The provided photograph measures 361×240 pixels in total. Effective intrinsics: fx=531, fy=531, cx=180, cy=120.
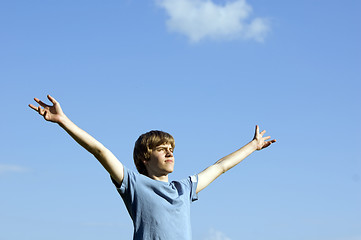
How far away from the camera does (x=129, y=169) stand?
6152 millimetres

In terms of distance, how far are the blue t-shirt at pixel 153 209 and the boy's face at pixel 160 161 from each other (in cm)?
22

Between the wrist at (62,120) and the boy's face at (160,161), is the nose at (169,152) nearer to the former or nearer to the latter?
the boy's face at (160,161)

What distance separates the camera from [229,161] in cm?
741

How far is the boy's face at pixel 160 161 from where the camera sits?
6574mm

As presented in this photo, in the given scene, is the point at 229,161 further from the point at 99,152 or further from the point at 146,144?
the point at 99,152

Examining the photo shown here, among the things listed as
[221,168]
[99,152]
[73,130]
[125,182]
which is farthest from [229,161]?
[73,130]

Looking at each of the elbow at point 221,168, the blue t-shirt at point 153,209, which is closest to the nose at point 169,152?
the blue t-shirt at point 153,209

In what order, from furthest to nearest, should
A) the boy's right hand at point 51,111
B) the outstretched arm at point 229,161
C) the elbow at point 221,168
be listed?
the elbow at point 221,168, the outstretched arm at point 229,161, the boy's right hand at point 51,111

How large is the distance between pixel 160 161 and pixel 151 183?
0.39 m

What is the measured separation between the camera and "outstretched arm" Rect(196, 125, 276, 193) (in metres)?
7.14

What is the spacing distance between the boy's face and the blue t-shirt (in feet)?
0.71

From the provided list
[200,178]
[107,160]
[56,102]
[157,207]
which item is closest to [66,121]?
[56,102]

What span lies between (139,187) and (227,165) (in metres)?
1.66

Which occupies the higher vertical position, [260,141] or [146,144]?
[260,141]
